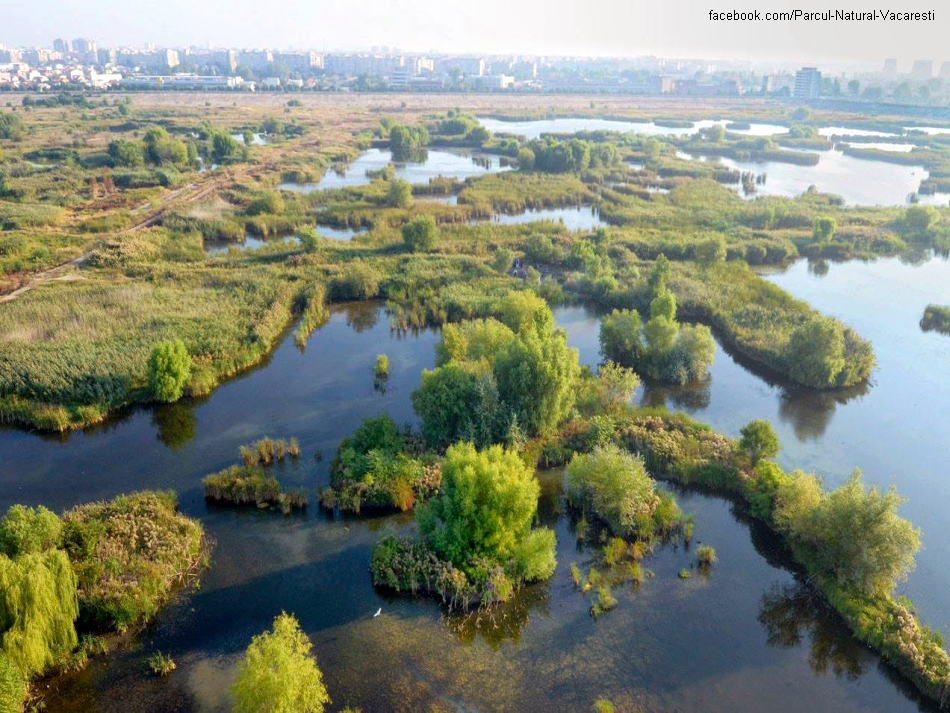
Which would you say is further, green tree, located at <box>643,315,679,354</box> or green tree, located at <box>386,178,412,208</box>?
green tree, located at <box>386,178,412,208</box>

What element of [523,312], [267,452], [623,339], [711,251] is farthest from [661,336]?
[267,452]

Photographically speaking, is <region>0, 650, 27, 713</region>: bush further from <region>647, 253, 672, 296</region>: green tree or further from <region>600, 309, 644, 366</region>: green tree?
<region>647, 253, 672, 296</region>: green tree

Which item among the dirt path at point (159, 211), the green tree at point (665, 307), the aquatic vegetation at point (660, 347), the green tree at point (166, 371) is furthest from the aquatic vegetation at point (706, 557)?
the dirt path at point (159, 211)

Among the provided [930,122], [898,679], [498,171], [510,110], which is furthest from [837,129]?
[898,679]

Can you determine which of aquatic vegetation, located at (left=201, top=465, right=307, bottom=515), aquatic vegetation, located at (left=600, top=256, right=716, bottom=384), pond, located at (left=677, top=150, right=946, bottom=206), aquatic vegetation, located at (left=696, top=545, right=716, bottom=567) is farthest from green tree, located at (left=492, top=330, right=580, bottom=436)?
pond, located at (left=677, top=150, right=946, bottom=206)

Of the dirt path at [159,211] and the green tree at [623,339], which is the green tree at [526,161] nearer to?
the dirt path at [159,211]
